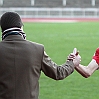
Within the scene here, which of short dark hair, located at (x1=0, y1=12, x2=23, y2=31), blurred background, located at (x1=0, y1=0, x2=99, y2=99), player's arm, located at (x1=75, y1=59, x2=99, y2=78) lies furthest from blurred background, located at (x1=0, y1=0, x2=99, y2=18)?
short dark hair, located at (x1=0, y1=12, x2=23, y2=31)

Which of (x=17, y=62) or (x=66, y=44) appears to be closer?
(x=17, y=62)

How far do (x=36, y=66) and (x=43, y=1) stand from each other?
48.4 meters

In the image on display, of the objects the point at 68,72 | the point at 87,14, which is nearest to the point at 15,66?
the point at 68,72

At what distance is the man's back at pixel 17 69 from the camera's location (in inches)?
158

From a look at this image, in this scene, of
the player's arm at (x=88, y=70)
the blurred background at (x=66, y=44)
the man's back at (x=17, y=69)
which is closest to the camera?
the man's back at (x=17, y=69)

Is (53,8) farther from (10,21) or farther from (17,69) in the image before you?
(17,69)

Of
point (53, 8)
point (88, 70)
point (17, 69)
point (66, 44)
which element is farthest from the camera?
point (53, 8)

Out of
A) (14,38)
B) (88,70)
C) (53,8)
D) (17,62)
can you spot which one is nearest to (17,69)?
(17,62)

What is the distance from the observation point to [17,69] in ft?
13.2

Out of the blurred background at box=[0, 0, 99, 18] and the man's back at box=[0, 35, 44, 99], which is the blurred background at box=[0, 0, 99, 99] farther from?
the man's back at box=[0, 35, 44, 99]

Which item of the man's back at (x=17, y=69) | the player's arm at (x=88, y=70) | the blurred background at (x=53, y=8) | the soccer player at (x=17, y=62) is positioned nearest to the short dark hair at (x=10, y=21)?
the soccer player at (x=17, y=62)

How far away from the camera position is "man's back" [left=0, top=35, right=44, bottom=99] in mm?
4016

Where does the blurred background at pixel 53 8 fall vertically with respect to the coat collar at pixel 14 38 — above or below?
below

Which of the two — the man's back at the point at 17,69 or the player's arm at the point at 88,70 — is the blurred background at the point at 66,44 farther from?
the man's back at the point at 17,69
